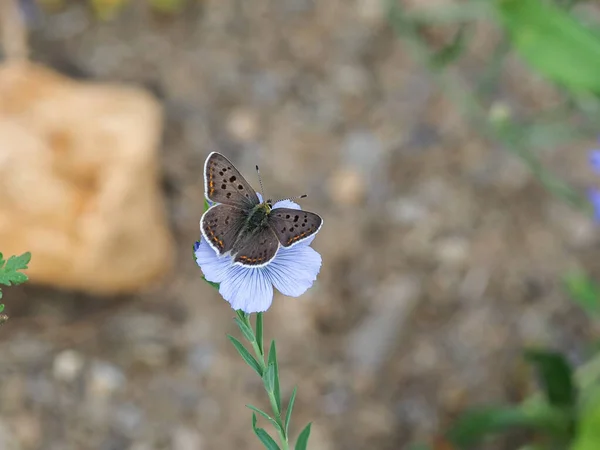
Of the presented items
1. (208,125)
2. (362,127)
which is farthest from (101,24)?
(362,127)

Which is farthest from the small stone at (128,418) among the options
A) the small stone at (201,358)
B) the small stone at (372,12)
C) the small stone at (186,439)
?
the small stone at (372,12)

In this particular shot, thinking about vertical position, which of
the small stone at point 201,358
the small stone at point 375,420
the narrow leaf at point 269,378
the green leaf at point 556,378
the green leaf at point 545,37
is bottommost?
the small stone at point 201,358

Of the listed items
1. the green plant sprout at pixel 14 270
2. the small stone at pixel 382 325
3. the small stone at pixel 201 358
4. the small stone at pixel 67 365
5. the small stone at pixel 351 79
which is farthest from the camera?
the small stone at pixel 351 79

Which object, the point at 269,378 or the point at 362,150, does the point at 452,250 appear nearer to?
the point at 362,150

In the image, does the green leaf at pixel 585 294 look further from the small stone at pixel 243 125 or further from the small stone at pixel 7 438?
the small stone at pixel 7 438

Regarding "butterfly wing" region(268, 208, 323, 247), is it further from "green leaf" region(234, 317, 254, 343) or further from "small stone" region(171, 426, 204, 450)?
"small stone" region(171, 426, 204, 450)
